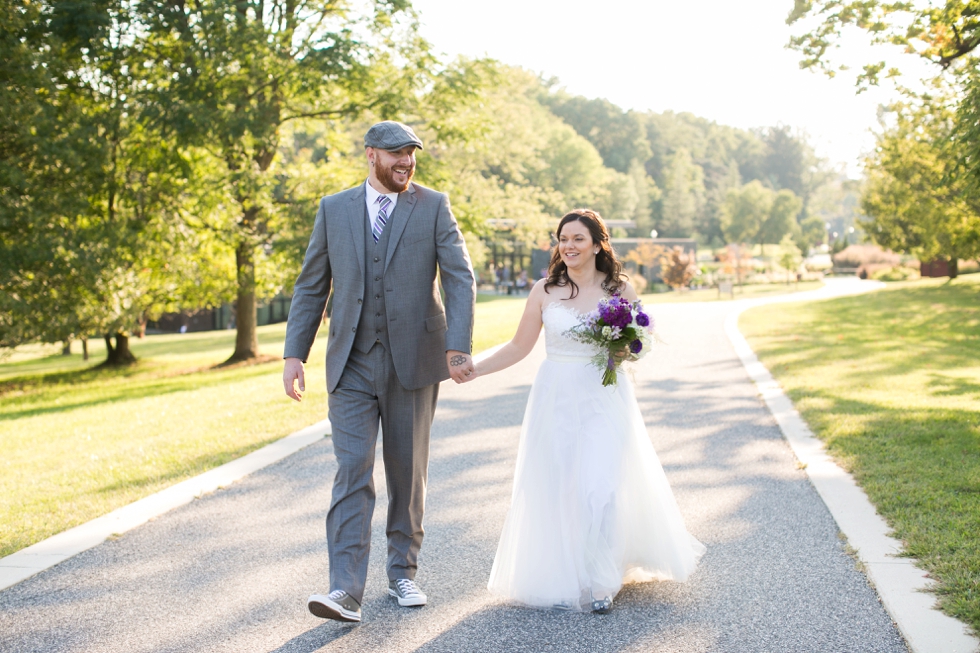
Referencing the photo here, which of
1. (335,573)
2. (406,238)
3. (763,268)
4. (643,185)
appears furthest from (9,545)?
(643,185)

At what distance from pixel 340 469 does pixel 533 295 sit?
1482 mm

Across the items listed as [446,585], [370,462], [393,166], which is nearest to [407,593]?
[446,585]

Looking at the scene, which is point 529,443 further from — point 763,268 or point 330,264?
point 763,268

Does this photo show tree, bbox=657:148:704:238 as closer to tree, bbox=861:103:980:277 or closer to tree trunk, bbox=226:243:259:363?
tree, bbox=861:103:980:277

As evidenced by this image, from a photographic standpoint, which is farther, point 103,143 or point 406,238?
point 103,143

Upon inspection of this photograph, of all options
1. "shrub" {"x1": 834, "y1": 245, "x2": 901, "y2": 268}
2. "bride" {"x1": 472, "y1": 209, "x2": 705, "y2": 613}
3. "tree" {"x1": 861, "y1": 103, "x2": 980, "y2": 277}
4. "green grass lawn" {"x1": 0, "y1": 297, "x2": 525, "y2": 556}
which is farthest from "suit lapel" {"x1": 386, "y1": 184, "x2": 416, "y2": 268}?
"shrub" {"x1": 834, "y1": 245, "x2": 901, "y2": 268}

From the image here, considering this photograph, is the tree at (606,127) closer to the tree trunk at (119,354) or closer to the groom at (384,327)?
the tree trunk at (119,354)

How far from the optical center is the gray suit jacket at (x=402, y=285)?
403 cm

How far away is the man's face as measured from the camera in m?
3.99

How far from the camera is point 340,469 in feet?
13.1

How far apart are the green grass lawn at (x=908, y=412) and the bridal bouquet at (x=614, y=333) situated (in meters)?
1.84

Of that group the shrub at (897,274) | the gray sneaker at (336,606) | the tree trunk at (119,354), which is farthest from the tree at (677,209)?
the gray sneaker at (336,606)

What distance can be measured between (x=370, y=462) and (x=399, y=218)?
1181 mm

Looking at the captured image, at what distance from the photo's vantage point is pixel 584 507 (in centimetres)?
409
